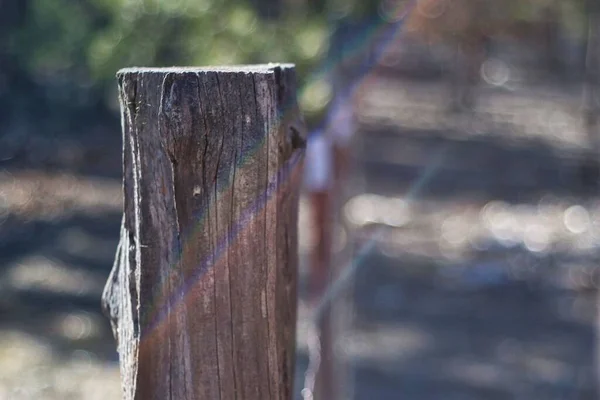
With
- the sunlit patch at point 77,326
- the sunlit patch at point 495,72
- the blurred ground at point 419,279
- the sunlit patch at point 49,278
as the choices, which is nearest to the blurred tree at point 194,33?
the blurred ground at point 419,279

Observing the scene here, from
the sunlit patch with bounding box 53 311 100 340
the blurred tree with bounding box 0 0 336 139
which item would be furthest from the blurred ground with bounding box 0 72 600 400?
the blurred tree with bounding box 0 0 336 139

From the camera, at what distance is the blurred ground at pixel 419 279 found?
6609 mm

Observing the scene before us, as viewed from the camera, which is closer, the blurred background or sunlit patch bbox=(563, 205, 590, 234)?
the blurred background

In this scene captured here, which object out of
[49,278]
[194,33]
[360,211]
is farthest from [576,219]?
[194,33]

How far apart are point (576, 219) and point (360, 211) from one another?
268cm

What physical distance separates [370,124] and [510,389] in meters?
11.3

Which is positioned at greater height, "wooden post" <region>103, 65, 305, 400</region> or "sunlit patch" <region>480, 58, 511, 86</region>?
"sunlit patch" <region>480, 58, 511, 86</region>

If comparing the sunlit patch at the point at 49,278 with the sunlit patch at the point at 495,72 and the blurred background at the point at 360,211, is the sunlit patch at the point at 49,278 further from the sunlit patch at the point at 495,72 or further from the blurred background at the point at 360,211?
the sunlit patch at the point at 495,72

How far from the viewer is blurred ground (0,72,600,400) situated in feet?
21.7

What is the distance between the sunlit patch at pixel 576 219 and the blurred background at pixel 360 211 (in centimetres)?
6

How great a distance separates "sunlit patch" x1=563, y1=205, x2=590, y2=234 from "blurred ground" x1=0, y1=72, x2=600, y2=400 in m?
0.03

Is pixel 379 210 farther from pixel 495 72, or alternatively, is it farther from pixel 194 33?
pixel 495 72

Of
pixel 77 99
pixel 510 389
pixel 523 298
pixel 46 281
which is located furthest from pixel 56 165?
pixel 510 389

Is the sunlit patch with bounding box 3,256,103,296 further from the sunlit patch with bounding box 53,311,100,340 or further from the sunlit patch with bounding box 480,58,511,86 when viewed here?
the sunlit patch with bounding box 480,58,511,86
